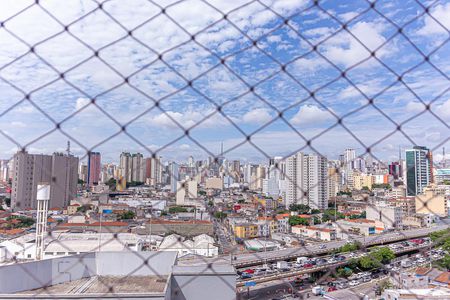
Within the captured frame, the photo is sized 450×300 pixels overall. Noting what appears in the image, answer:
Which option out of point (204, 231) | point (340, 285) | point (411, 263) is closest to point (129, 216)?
point (204, 231)

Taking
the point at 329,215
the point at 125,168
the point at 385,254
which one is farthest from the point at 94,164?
the point at 385,254

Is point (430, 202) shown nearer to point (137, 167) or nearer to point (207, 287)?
point (207, 287)

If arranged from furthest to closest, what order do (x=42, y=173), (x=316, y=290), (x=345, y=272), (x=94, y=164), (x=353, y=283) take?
(x=345, y=272) → (x=353, y=283) → (x=316, y=290) → (x=42, y=173) → (x=94, y=164)

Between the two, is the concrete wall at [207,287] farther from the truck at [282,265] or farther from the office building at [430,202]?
the truck at [282,265]

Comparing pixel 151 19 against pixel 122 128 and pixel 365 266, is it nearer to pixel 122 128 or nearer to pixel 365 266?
pixel 122 128

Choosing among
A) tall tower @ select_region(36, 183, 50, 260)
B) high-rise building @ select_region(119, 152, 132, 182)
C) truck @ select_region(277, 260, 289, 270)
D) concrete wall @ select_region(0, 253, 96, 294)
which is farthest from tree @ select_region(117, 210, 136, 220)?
high-rise building @ select_region(119, 152, 132, 182)
